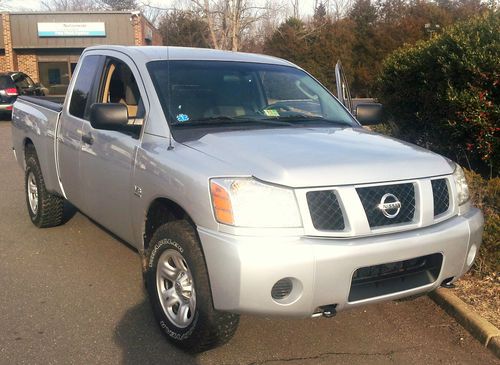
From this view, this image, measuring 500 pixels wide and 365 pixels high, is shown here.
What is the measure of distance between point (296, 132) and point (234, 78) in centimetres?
91

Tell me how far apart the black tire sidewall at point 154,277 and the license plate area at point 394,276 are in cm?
84

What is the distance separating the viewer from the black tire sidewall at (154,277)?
10.1 feet

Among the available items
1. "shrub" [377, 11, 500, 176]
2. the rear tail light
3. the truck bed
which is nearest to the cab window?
the truck bed

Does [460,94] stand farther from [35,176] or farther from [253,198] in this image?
[35,176]

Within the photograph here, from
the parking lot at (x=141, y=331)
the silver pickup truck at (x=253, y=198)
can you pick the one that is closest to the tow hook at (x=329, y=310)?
the silver pickup truck at (x=253, y=198)

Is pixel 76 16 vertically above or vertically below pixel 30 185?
above

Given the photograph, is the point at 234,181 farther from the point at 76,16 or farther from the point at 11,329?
the point at 76,16

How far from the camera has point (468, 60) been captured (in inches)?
247

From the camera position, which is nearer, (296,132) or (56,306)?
(296,132)

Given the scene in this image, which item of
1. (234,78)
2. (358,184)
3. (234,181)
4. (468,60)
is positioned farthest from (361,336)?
(468,60)

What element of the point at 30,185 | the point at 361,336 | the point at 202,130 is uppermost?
the point at 202,130

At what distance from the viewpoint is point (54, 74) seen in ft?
98.6

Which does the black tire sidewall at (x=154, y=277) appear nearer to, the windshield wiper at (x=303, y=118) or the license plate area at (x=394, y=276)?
the license plate area at (x=394, y=276)

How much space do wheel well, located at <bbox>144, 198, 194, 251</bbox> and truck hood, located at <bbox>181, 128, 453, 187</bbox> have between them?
392 millimetres
